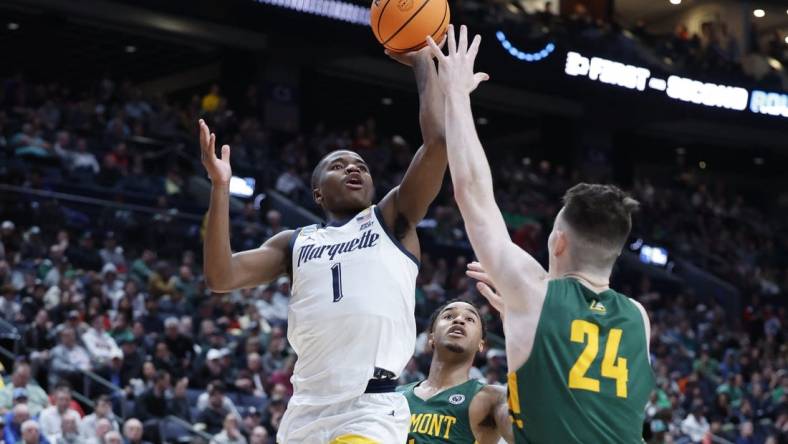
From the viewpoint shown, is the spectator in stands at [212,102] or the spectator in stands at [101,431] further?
the spectator in stands at [212,102]

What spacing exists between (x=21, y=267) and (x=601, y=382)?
41.9 feet

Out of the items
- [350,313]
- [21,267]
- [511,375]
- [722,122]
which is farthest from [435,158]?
[722,122]

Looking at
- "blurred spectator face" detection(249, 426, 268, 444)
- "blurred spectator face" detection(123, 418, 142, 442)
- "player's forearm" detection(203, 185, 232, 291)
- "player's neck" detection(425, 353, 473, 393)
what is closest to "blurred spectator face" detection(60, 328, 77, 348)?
"blurred spectator face" detection(123, 418, 142, 442)

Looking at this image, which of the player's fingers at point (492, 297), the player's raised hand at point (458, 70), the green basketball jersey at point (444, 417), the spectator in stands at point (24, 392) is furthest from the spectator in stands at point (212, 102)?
the player's raised hand at point (458, 70)

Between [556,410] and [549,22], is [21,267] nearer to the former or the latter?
[556,410]

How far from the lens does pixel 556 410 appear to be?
12.1 ft

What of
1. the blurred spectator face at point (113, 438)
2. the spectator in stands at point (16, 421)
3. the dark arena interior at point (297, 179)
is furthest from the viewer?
the dark arena interior at point (297, 179)

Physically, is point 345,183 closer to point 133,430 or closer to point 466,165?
point 466,165

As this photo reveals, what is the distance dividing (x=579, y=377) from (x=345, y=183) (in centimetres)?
209

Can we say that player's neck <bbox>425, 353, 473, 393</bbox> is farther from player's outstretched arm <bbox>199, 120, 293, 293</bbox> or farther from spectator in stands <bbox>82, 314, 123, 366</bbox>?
spectator in stands <bbox>82, 314, 123, 366</bbox>

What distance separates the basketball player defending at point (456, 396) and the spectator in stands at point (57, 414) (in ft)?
20.9

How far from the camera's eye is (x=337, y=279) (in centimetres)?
529

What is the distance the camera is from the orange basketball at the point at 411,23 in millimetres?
5430

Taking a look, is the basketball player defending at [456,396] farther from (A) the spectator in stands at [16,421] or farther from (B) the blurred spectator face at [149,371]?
(B) the blurred spectator face at [149,371]
